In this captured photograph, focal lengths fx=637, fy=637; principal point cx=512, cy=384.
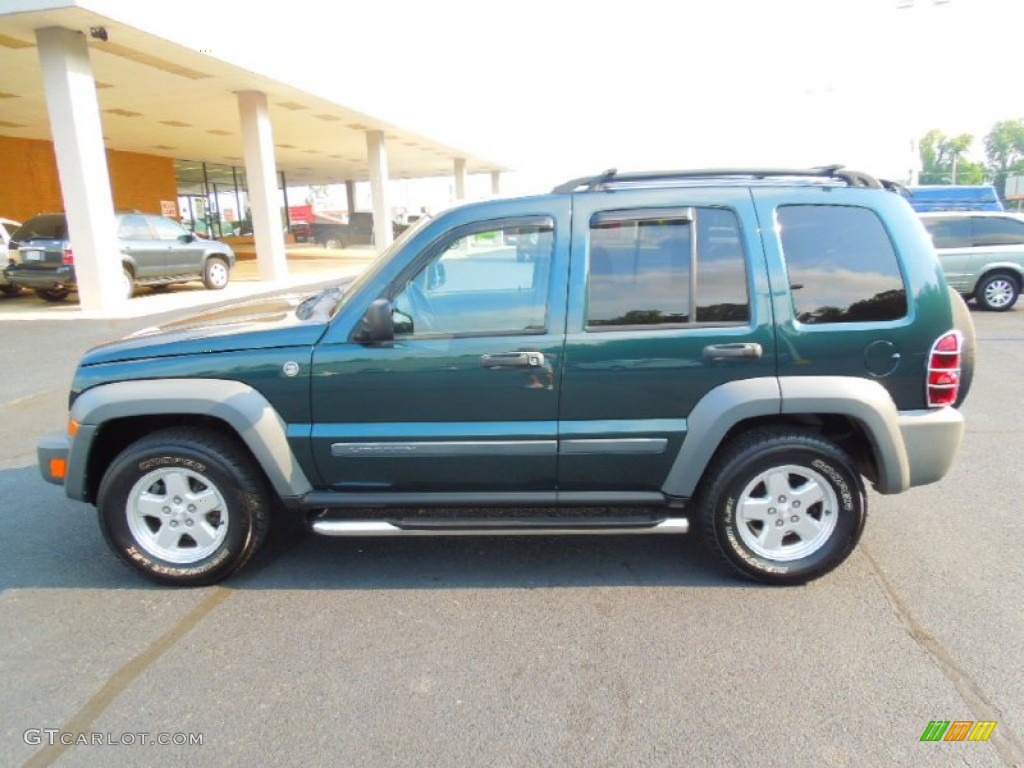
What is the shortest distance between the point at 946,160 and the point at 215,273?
363 feet

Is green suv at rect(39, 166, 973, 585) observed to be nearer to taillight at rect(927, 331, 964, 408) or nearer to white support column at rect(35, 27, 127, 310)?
taillight at rect(927, 331, 964, 408)

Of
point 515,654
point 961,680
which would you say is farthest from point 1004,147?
point 515,654

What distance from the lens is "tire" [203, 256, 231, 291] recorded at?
15.5 meters

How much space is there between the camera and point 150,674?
8.39ft

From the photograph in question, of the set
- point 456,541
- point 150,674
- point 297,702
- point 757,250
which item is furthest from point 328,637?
point 757,250

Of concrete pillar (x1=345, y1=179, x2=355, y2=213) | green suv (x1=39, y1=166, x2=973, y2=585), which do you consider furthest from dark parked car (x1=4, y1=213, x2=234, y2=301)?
concrete pillar (x1=345, y1=179, x2=355, y2=213)

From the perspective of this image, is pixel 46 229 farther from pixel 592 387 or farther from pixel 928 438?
pixel 928 438

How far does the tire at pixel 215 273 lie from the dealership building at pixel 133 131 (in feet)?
6.00

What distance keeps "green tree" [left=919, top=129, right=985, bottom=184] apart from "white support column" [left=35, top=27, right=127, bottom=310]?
102m

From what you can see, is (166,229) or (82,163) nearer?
(82,163)

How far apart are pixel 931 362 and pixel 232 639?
→ 3395mm

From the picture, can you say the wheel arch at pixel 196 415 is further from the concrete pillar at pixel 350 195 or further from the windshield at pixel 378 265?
the concrete pillar at pixel 350 195

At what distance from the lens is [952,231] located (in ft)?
37.5

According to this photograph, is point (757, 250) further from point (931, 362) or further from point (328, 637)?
point (328, 637)
